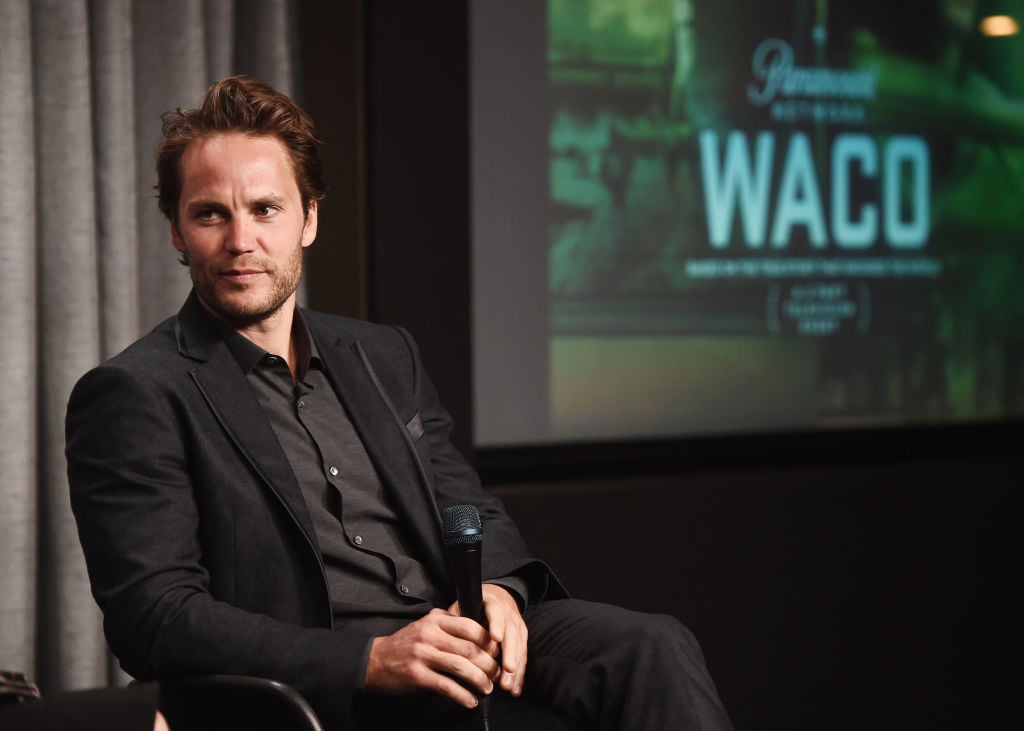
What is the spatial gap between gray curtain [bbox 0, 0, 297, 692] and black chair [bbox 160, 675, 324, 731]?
1.19 m

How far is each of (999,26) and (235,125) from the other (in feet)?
9.44

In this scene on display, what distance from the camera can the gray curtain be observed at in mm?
2846

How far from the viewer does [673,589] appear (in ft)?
11.6

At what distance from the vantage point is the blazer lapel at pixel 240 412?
2.00 meters

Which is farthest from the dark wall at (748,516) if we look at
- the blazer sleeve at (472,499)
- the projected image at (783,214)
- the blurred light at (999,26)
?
the blurred light at (999,26)

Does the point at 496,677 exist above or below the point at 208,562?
below

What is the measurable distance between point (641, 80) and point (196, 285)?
6.03 feet

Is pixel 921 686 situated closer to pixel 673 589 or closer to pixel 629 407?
pixel 673 589

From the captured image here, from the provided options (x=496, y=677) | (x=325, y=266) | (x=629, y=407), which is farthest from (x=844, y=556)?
(x=496, y=677)

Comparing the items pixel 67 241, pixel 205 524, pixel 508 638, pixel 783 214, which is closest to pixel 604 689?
pixel 508 638

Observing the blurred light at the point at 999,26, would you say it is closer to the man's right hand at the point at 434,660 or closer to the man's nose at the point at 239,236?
the man's nose at the point at 239,236

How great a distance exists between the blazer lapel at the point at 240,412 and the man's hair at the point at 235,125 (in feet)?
0.81

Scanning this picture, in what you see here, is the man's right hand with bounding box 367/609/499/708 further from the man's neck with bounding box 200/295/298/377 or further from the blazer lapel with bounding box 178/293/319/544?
the man's neck with bounding box 200/295/298/377

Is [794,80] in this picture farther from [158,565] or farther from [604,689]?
[158,565]
